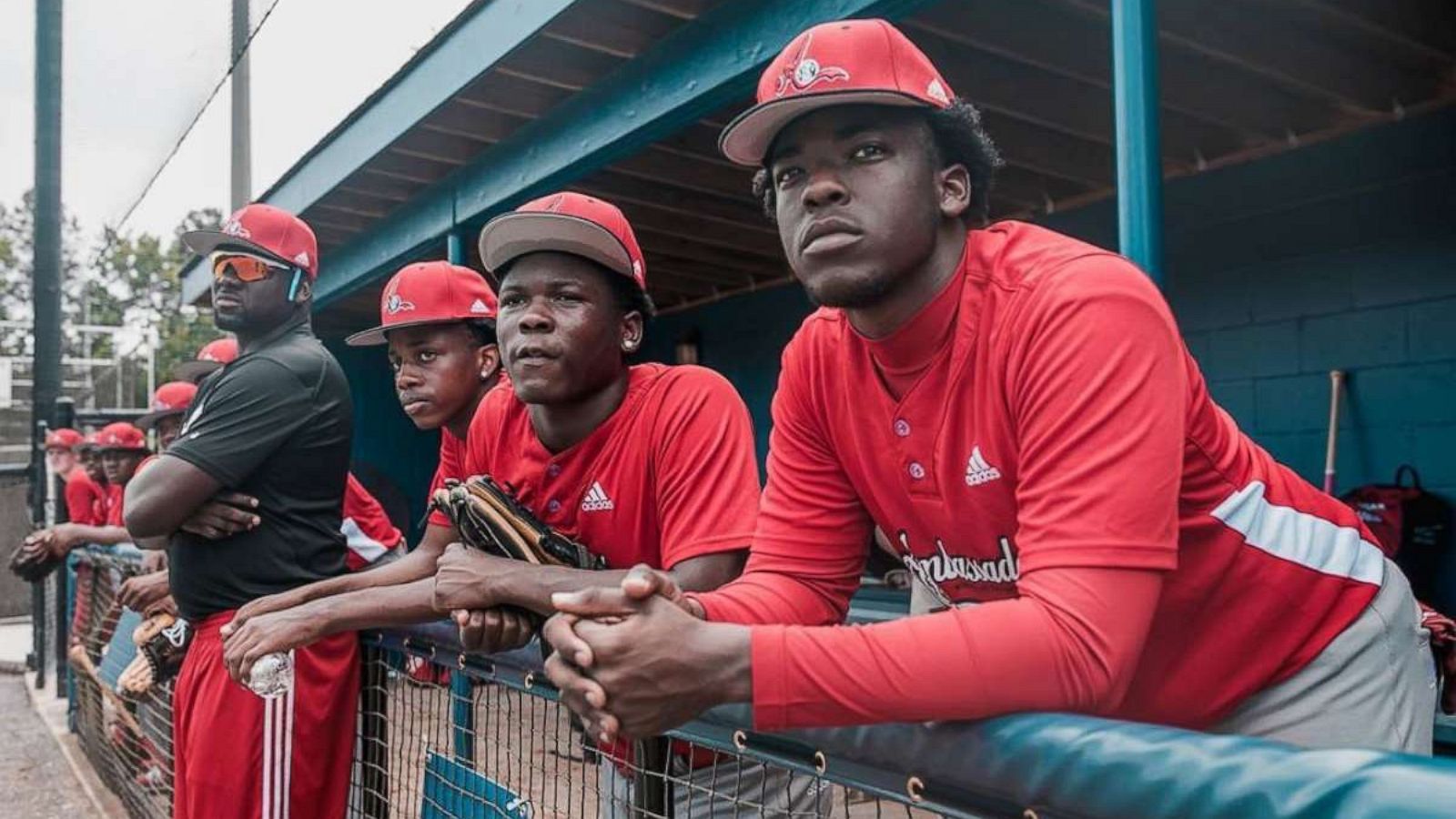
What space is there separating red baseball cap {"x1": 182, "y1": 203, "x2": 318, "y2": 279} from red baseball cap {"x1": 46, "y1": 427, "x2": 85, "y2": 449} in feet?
15.9

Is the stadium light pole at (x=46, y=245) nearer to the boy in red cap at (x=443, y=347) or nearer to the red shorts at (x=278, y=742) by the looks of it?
the boy in red cap at (x=443, y=347)

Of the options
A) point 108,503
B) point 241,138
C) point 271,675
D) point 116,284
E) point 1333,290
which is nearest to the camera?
point 271,675

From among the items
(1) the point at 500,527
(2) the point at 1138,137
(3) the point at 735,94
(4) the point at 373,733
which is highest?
(3) the point at 735,94

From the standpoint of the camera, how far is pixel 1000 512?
1520 millimetres

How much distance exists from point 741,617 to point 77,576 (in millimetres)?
6615

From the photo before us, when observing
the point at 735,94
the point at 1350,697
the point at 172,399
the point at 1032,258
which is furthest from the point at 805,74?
the point at 172,399

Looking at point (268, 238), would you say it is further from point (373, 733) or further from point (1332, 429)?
point (1332, 429)

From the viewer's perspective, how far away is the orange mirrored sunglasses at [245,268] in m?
3.11

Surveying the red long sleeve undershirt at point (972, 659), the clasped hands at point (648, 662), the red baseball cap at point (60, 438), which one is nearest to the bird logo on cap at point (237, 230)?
the clasped hands at point (648, 662)

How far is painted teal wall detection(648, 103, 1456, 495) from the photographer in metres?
5.04

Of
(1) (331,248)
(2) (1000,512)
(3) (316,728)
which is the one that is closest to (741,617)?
(2) (1000,512)

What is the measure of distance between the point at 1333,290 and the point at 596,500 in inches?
177

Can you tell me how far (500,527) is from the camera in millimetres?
1983

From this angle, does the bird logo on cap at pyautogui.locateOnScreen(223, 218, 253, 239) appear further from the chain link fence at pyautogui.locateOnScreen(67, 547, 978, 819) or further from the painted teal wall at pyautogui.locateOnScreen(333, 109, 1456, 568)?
the painted teal wall at pyautogui.locateOnScreen(333, 109, 1456, 568)
